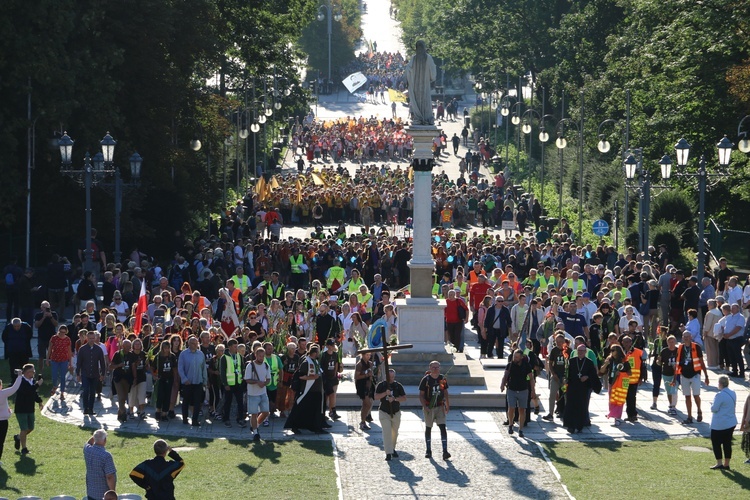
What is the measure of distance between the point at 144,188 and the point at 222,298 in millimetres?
13880

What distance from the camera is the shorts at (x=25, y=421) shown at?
73.7ft

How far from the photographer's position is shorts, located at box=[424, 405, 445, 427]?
74.5 ft

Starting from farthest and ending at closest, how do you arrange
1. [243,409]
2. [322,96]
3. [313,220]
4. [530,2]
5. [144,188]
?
[322,96], [530,2], [313,220], [144,188], [243,409]

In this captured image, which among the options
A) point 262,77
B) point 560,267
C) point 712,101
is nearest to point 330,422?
point 560,267

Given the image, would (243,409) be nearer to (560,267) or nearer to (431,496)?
(431,496)

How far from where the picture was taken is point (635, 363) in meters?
25.9

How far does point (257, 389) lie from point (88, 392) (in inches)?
121

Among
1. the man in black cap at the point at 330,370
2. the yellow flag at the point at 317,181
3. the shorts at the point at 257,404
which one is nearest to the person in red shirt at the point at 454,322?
the man in black cap at the point at 330,370

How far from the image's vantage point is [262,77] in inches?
2995

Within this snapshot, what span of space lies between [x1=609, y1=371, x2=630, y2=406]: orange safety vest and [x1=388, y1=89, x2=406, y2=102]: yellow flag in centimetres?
9423

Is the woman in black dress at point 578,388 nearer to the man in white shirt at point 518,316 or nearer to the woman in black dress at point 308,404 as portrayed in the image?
the woman in black dress at point 308,404

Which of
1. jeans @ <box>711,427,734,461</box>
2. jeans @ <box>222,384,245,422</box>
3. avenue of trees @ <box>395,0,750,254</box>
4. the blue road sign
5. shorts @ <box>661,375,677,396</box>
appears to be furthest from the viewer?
avenue of trees @ <box>395,0,750,254</box>

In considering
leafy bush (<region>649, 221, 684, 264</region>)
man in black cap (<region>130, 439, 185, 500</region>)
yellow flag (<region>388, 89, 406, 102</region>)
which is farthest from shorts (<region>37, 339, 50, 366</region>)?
yellow flag (<region>388, 89, 406, 102</region>)

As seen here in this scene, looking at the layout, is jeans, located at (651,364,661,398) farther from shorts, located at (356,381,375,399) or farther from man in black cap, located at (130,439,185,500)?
man in black cap, located at (130,439,185,500)
